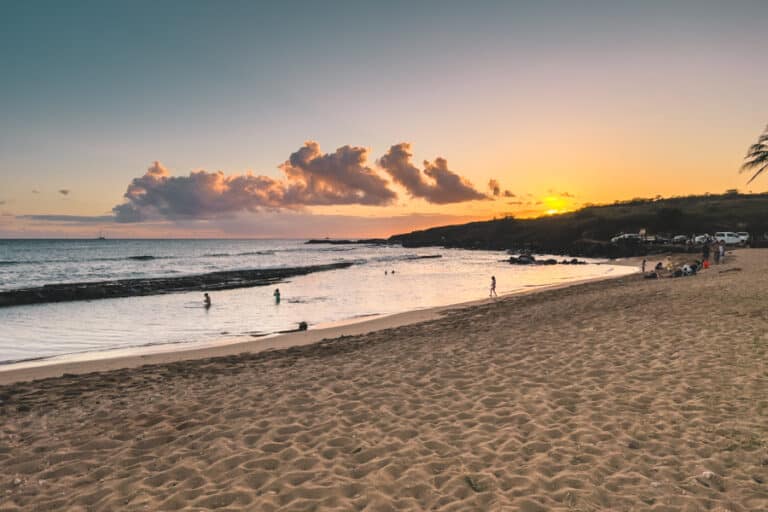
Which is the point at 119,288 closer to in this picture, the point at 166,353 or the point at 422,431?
the point at 166,353

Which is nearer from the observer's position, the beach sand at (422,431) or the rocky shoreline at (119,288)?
Answer: the beach sand at (422,431)

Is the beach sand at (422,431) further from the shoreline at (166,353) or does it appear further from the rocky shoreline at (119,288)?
the rocky shoreline at (119,288)

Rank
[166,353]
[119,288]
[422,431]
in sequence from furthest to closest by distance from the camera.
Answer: [119,288], [166,353], [422,431]

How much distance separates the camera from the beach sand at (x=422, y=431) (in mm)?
4945

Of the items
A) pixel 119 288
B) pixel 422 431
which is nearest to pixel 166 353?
pixel 422 431

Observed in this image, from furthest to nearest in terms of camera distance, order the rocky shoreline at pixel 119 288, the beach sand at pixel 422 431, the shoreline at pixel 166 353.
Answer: the rocky shoreline at pixel 119 288 → the shoreline at pixel 166 353 → the beach sand at pixel 422 431

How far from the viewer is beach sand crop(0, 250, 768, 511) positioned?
16.2 ft

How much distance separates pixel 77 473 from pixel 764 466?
27.9 ft

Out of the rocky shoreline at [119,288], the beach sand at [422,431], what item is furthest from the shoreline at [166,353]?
the rocky shoreline at [119,288]

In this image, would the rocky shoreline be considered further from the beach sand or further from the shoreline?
the beach sand

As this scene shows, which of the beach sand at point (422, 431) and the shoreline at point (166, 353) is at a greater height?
the beach sand at point (422, 431)

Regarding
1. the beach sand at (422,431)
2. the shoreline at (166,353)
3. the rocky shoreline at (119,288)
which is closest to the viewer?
the beach sand at (422,431)

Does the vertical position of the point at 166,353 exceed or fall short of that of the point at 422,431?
it falls short

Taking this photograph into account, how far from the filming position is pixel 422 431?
6.55 m
